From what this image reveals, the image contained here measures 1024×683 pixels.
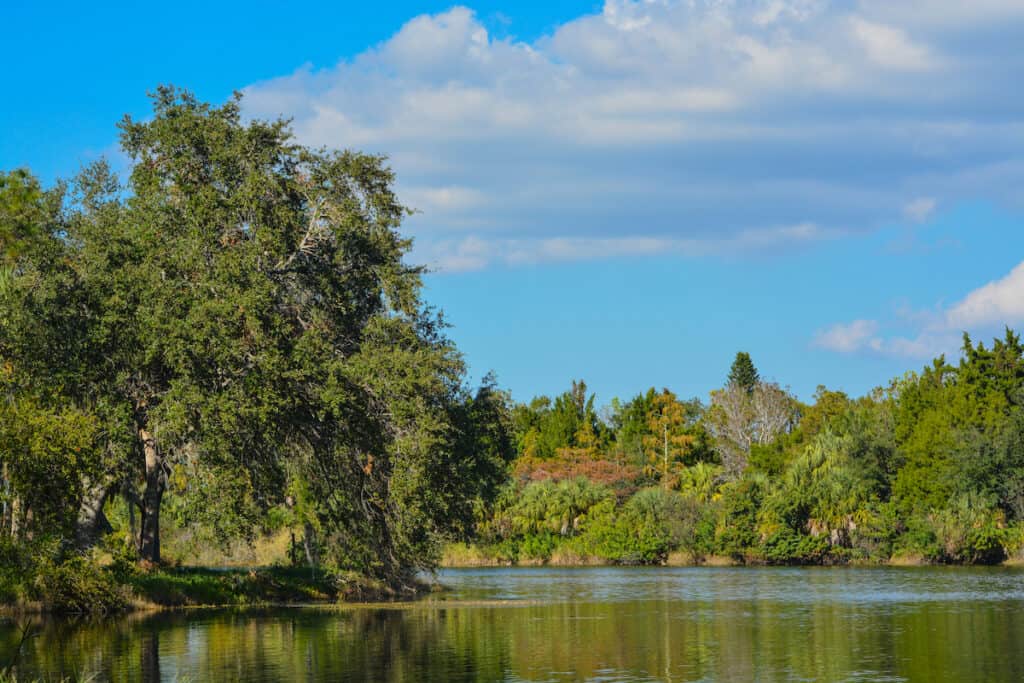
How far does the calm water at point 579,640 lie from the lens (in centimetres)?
3056

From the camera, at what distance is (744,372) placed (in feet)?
495

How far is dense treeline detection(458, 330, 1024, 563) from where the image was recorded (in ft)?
276

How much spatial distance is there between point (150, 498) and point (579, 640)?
21.0 metres

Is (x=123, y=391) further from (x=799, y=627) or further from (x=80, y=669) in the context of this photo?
(x=799, y=627)

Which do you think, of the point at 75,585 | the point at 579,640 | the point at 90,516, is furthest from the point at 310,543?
the point at 579,640

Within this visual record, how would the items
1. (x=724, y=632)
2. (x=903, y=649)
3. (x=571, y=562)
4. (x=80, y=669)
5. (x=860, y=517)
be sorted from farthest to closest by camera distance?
(x=571, y=562) → (x=860, y=517) → (x=724, y=632) → (x=903, y=649) → (x=80, y=669)

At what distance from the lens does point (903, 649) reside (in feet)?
116

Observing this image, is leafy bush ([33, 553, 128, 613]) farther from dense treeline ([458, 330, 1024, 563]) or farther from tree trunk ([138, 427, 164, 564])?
dense treeline ([458, 330, 1024, 563])

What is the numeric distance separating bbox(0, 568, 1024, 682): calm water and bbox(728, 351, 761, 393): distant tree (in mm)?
88826

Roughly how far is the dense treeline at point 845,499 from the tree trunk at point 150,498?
4584cm

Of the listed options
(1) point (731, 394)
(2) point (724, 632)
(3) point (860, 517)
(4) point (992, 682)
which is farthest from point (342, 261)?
(1) point (731, 394)

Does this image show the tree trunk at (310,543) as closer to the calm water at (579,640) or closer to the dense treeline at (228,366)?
the dense treeline at (228,366)

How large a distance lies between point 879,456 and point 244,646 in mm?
64845

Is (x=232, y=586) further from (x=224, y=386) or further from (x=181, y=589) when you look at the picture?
(x=224, y=386)
